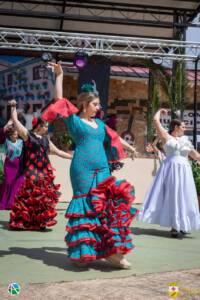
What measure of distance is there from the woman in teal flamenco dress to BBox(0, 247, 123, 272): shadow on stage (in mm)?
89

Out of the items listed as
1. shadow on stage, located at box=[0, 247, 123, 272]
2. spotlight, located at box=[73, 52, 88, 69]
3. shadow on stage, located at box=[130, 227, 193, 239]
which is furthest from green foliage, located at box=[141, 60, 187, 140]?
shadow on stage, located at box=[0, 247, 123, 272]

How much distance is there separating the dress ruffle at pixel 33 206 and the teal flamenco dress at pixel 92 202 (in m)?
2.15

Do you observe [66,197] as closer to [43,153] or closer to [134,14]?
[43,153]

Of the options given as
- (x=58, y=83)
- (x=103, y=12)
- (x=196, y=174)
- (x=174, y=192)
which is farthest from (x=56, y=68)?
(x=103, y=12)

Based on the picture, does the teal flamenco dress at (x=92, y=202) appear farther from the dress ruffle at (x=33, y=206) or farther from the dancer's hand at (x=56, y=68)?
the dress ruffle at (x=33, y=206)

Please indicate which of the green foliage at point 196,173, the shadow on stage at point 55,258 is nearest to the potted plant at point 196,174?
the green foliage at point 196,173

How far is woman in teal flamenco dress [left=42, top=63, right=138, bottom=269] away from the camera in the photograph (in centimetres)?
457

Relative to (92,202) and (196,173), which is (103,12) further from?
(92,202)

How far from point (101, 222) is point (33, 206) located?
241 cm

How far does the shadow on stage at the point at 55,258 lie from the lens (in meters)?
4.64

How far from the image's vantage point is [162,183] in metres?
6.86

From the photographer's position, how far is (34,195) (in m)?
6.84

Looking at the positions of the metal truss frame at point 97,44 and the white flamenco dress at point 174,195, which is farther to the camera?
the metal truss frame at point 97,44

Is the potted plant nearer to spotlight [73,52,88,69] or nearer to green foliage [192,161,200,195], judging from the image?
green foliage [192,161,200,195]
